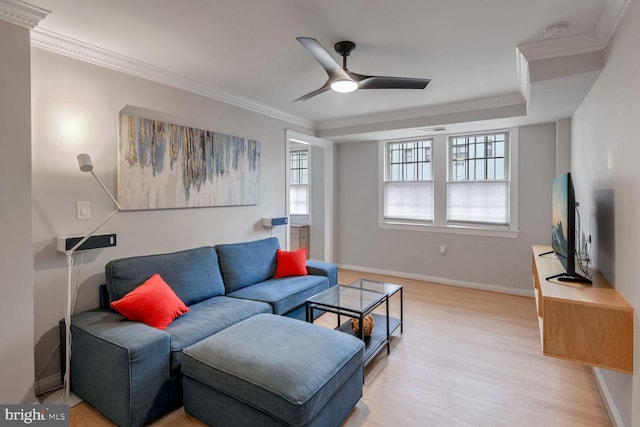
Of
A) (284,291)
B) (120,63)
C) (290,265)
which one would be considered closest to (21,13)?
(120,63)

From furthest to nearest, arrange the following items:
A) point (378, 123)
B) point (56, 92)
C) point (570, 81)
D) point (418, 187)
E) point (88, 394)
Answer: point (418, 187), point (378, 123), point (570, 81), point (56, 92), point (88, 394)

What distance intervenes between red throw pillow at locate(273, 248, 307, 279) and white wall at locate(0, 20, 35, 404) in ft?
7.34

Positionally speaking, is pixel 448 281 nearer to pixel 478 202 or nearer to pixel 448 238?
pixel 448 238

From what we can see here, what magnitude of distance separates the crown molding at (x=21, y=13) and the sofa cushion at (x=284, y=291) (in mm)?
2472

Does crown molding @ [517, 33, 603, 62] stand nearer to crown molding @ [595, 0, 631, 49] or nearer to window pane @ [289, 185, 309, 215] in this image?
crown molding @ [595, 0, 631, 49]

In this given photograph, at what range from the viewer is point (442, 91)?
12.2 ft

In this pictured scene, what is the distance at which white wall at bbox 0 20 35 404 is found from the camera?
1871 millimetres

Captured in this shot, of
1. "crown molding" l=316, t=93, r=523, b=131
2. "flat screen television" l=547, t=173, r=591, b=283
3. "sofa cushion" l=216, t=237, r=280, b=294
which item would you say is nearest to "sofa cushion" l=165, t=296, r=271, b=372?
"sofa cushion" l=216, t=237, r=280, b=294

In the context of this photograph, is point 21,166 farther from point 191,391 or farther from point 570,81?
point 570,81

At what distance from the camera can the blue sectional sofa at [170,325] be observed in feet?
6.43

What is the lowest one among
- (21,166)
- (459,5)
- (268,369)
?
(268,369)

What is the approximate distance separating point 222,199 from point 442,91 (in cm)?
282

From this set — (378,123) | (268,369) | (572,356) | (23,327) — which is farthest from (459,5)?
(23,327)

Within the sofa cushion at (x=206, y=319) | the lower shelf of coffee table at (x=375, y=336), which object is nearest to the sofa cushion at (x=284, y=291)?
the sofa cushion at (x=206, y=319)
